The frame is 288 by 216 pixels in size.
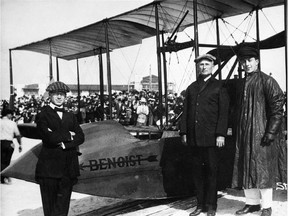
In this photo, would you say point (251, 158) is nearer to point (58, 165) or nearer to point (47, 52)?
point (58, 165)

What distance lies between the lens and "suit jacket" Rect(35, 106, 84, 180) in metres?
3.33

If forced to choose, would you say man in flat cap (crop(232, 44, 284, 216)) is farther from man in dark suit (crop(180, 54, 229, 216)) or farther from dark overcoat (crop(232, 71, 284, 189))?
man in dark suit (crop(180, 54, 229, 216))

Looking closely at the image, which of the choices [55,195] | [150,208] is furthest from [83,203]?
[55,195]

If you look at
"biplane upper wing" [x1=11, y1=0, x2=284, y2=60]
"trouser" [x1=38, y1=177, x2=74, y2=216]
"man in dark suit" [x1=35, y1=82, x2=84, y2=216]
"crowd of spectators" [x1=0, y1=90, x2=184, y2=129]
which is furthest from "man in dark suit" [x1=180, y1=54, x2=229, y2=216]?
"crowd of spectators" [x1=0, y1=90, x2=184, y2=129]

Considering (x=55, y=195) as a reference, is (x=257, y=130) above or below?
above

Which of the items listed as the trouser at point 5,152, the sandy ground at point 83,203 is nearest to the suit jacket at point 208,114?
the sandy ground at point 83,203

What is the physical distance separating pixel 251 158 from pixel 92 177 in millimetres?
1776

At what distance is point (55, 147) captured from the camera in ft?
11.0

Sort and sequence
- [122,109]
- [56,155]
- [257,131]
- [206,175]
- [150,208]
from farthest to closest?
[122,109], [150,208], [206,175], [257,131], [56,155]

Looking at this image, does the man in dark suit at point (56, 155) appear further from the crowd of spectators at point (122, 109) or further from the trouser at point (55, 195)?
the crowd of spectators at point (122, 109)

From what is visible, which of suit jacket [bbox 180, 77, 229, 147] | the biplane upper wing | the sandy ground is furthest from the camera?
the biplane upper wing

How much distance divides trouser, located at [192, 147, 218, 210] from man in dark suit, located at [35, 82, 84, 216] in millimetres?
1319

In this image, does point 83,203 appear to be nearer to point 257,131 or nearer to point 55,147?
point 55,147

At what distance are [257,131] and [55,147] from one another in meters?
2.04
